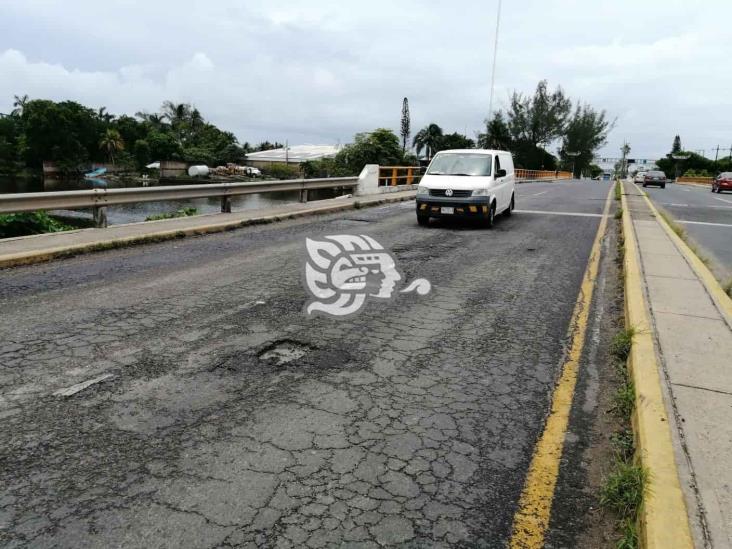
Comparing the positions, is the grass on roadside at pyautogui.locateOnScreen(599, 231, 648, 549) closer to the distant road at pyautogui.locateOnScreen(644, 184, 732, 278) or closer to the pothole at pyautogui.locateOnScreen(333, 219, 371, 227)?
the distant road at pyautogui.locateOnScreen(644, 184, 732, 278)

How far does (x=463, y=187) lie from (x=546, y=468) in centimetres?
1017

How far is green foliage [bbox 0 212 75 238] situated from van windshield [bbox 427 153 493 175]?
896cm

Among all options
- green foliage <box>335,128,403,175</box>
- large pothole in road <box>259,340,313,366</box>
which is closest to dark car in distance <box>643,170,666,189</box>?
green foliage <box>335,128,403,175</box>

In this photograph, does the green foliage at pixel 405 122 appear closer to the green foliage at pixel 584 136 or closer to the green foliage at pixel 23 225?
the green foliage at pixel 584 136

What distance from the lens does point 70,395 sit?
366cm

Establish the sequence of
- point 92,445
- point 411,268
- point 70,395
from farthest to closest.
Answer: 1. point 411,268
2. point 70,395
3. point 92,445

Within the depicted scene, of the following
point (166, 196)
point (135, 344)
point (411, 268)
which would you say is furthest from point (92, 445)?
point (166, 196)

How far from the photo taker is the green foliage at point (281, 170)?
75506mm

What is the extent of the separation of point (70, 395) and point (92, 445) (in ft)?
2.44

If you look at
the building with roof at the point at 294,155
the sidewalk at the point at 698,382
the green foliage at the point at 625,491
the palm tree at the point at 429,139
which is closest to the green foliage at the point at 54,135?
the building with roof at the point at 294,155

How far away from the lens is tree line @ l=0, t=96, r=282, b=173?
76438mm

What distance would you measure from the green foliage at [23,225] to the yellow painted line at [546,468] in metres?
11.9

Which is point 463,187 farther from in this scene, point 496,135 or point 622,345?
point 496,135

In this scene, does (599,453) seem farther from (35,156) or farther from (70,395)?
(35,156)
